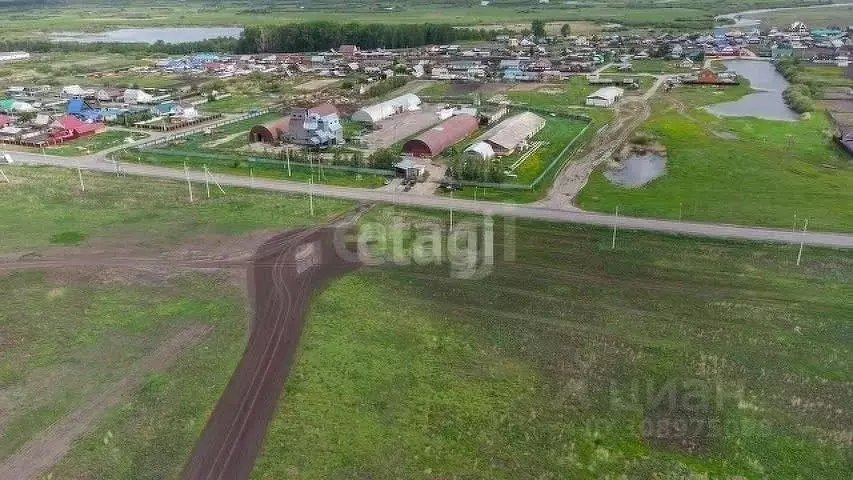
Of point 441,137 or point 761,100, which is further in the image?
point 761,100

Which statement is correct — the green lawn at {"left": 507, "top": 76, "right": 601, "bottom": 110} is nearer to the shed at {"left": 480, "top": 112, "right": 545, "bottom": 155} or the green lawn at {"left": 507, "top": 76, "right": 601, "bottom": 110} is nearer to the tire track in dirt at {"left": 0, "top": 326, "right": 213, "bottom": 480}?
the shed at {"left": 480, "top": 112, "right": 545, "bottom": 155}

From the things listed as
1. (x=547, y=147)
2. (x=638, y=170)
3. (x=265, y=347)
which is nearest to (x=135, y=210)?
(x=265, y=347)

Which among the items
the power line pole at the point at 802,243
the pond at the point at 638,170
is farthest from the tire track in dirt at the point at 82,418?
the pond at the point at 638,170

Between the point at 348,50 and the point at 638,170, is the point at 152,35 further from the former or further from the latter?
the point at 638,170

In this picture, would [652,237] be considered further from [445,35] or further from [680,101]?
[445,35]

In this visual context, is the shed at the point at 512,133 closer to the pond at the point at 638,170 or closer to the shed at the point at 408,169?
the shed at the point at 408,169

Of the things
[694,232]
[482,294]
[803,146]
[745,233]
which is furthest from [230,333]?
[803,146]
